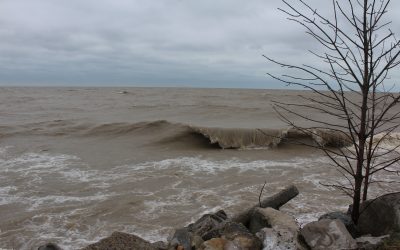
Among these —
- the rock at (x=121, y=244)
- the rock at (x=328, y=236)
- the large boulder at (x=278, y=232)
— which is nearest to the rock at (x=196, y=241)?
the rock at (x=121, y=244)

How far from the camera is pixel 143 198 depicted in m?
8.42

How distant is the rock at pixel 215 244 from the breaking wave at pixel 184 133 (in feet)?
34.0

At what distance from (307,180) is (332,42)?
678 cm

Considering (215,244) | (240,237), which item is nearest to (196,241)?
(215,244)

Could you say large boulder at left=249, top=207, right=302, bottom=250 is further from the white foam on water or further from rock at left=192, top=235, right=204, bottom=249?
the white foam on water

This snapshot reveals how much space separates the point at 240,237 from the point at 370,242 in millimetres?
1125

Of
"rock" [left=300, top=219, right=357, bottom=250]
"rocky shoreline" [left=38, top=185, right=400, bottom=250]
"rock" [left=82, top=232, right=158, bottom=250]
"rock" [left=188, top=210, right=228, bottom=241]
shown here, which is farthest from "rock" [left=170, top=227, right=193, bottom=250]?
"rock" [left=300, top=219, right=357, bottom=250]

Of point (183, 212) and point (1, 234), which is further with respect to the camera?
point (183, 212)

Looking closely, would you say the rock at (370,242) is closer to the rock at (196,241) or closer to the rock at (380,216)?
the rock at (380,216)

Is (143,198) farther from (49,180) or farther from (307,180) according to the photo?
(307,180)

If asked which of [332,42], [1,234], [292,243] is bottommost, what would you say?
[1,234]

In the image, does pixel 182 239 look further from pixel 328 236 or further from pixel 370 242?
pixel 370 242

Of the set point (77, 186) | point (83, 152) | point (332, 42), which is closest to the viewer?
point (332, 42)

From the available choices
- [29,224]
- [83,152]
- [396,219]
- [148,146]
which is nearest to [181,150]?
[148,146]
